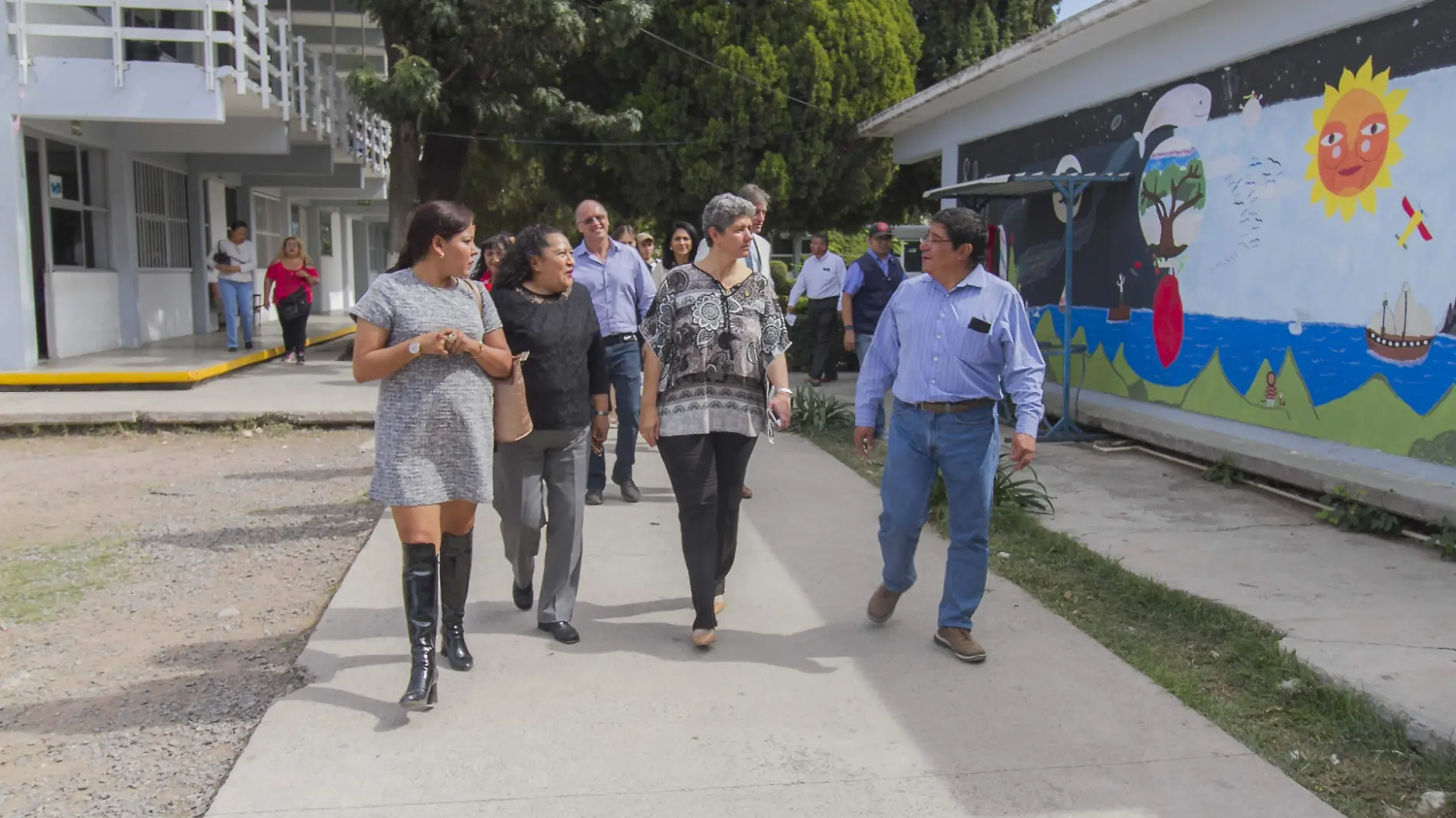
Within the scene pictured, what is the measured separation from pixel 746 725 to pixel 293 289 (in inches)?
487

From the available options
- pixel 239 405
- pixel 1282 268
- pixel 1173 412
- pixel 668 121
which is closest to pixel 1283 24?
pixel 1282 268

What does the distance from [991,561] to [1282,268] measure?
3178 millimetres

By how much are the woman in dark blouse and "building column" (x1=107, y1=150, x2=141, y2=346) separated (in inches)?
486

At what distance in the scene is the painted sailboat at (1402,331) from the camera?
632 cm

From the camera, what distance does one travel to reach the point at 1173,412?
28.6 feet

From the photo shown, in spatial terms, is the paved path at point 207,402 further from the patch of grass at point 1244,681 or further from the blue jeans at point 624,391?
the patch of grass at point 1244,681

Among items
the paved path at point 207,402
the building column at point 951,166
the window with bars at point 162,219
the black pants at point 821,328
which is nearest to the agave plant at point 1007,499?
the paved path at point 207,402

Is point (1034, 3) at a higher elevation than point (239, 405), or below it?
higher

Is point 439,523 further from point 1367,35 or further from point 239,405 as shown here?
point 239,405

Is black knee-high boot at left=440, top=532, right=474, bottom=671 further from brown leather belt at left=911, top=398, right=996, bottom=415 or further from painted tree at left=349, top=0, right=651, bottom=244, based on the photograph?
painted tree at left=349, top=0, right=651, bottom=244

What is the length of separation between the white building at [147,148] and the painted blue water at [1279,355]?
9.22m

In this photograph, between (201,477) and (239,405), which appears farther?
(239,405)

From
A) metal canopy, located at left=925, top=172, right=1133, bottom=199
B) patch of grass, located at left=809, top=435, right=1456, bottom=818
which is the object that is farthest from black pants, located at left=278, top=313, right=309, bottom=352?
patch of grass, located at left=809, top=435, right=1456, bottom=818

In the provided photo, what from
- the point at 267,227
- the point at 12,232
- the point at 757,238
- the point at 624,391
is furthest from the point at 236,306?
the point at 757,238
